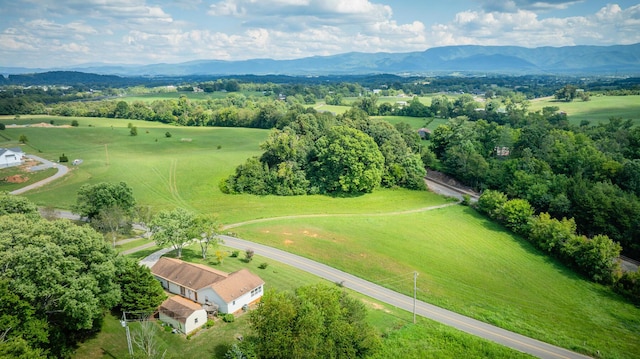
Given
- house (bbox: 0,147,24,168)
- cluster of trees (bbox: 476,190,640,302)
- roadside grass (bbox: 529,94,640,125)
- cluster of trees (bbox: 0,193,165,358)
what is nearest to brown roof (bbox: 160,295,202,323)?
cluster of trees (bbox: 0,193,165,358)

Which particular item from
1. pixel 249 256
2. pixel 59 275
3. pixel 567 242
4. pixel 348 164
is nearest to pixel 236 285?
pixel 249 256

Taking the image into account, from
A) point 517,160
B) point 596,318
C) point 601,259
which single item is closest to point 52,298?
point 596,318

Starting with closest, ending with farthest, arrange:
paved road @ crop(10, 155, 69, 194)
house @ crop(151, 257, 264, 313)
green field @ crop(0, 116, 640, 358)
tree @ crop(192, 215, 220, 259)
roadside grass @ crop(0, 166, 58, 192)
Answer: house @ crop(151, 257, 264, 313), green field @ crop(0, 116, 640, 358), tree @ crop(192, 215, 220, 259), paved road @ crop(10, 155, 69, 194), roadside grass @ crop(0, 166, 58, 192)

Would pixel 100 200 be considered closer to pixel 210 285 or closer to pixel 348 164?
pixel 210 285

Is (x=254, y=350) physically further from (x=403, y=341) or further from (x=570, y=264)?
(x=570, y=264)

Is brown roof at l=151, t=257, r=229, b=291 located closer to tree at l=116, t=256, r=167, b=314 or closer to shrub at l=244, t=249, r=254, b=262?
tree at l=116, t=256, r=167, b=314
